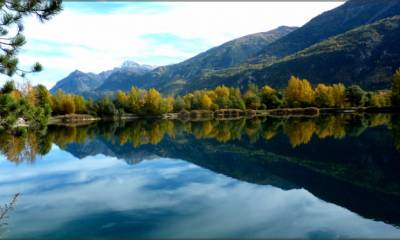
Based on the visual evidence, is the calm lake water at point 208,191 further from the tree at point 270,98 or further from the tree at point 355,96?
the tree at point 270,98

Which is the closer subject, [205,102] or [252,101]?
[252,101]

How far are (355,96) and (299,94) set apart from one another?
52.2 ft

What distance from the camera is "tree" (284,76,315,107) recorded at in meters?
117

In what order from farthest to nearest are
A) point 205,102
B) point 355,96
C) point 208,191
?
point 205,102, point 355,96, point 208,191

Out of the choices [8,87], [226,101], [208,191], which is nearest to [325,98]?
[226,101]

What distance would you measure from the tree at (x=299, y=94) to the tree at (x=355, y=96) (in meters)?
10.1

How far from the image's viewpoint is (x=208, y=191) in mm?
21609

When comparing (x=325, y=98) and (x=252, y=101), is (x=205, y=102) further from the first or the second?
(x=325, y=98)

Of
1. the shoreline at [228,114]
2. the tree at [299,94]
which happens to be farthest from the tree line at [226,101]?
the shoreline at [228,114]

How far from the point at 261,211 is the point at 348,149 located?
72.0 feet

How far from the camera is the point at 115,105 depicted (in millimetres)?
126438

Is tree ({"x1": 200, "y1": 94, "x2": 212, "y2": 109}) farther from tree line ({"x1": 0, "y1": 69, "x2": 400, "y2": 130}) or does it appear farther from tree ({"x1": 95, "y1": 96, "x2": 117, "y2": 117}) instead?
tree ({"x1": 95, "y1": 96, "x2": 117, "y2": 117})

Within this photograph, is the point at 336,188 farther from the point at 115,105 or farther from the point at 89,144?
the point at 115,105

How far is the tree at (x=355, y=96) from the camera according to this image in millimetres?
114438
